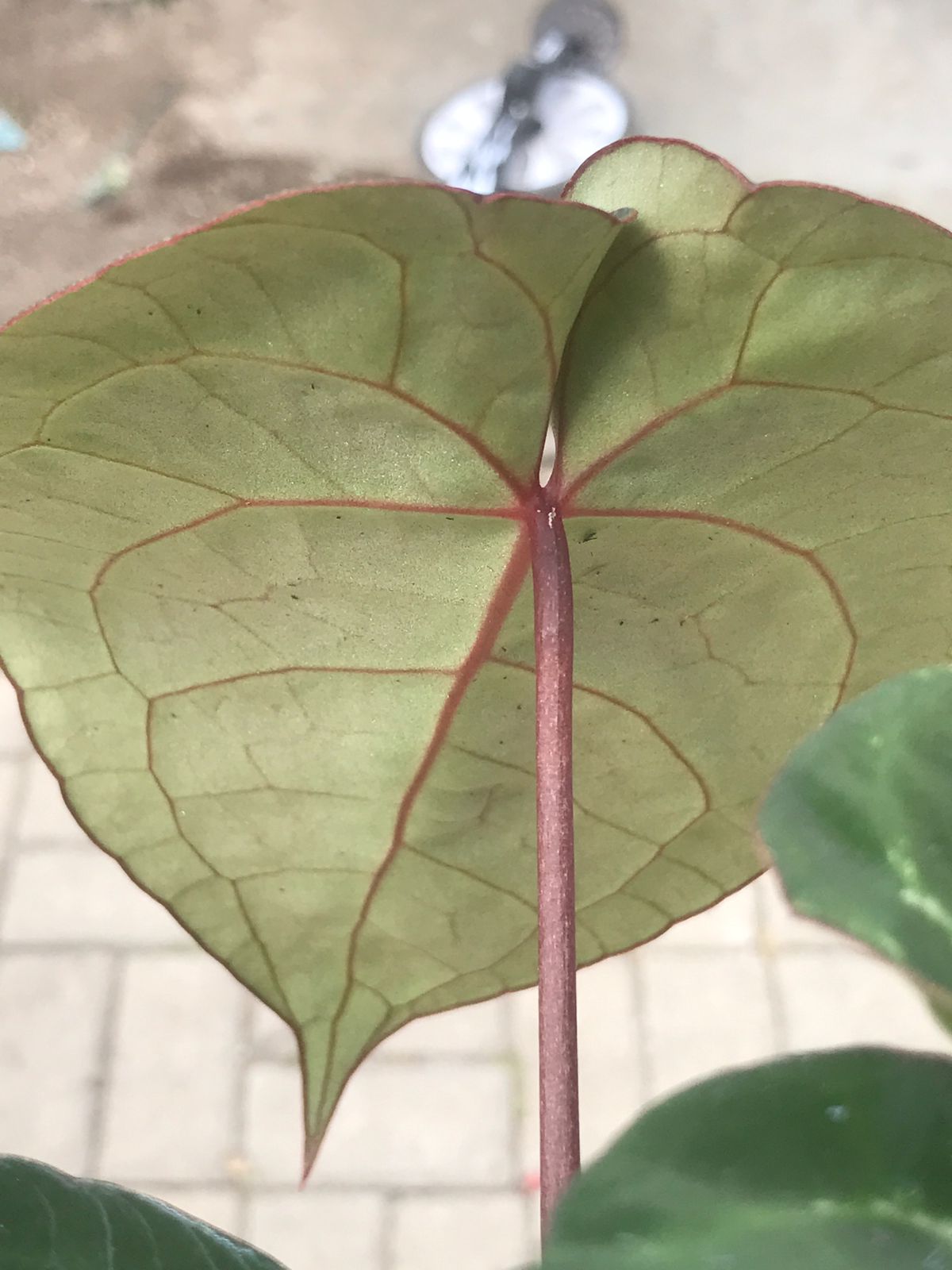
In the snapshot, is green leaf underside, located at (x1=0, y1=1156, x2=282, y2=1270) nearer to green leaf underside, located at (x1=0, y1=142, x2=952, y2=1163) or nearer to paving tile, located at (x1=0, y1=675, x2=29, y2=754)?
green leaf underside, located at (x1=0, y1=142, x2=952, y2=1163)

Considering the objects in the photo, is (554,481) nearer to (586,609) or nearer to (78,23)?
(586,609)

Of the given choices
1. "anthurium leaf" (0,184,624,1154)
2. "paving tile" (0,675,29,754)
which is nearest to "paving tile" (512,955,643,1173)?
"paving tile" (0,675,29,754)

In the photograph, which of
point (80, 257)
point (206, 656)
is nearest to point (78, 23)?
point (80, 257)

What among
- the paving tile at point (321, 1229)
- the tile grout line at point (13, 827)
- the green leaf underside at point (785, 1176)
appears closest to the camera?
the green leaf underside at point (785, 1176)

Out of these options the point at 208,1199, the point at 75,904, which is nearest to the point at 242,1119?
the point at 208,1199

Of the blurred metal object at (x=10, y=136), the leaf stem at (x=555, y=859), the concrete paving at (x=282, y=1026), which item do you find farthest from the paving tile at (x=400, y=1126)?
the blurred metal object at (x=10, y=136)

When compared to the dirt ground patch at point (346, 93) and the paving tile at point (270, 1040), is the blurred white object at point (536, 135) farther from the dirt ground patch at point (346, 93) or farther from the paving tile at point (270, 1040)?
the paving tile at point (270, 1040)
